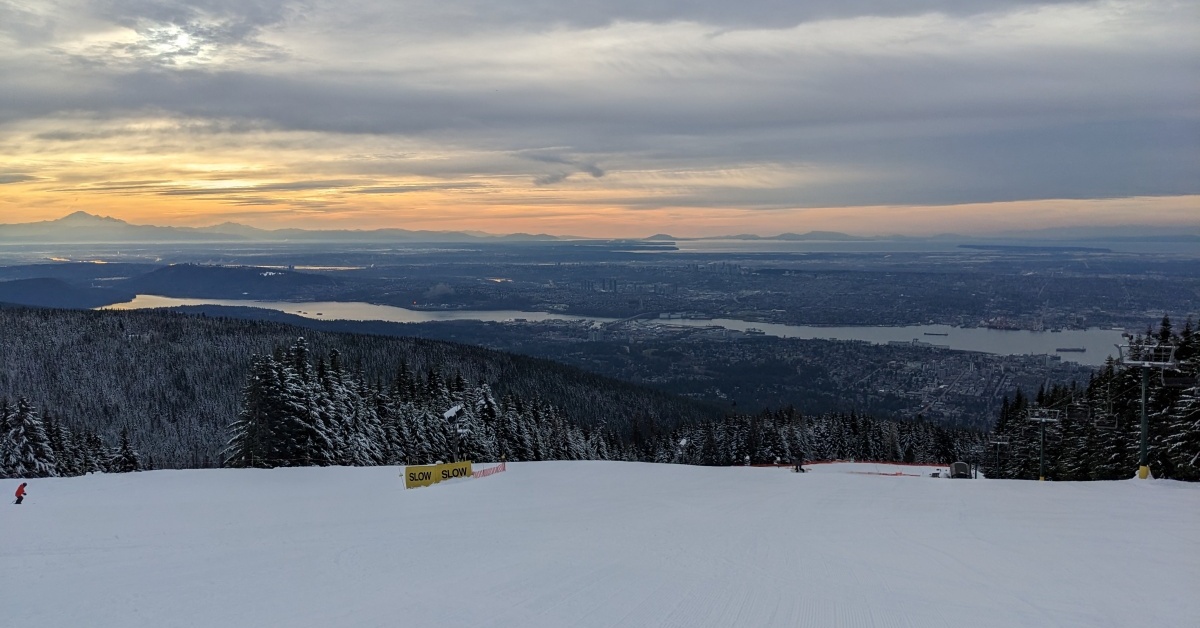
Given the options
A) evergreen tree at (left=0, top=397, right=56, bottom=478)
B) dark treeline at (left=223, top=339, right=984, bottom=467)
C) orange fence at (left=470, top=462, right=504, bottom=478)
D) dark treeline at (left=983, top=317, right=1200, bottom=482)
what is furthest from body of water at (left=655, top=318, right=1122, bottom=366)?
evergreen tree at (left=0, top=397, right=56, bottom=478)

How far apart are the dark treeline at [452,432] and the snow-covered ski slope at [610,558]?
1107 cm

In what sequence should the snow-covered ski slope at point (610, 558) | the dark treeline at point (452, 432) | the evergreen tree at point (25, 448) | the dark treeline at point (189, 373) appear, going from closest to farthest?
1. the snow-covered ski slope at point (610, 558)
2. the dark treeline at point (452, 432)
3. the evergreen tree at point (25, 448)
4. the dark treeline at point (189, 373)

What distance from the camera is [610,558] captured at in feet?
41.3

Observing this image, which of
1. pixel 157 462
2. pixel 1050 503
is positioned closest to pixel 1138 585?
pixel 1050 503

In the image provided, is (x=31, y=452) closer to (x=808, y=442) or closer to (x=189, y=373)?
(x=808, y=442)

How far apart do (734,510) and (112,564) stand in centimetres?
1245

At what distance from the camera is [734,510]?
1809cm

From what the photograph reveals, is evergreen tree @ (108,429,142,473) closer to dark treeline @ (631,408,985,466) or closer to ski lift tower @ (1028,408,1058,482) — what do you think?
dark treeline @ (631,408,985,466)

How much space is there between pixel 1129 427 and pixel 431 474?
26257 mm

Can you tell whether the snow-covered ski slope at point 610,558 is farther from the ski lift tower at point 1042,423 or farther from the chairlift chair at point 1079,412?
the ski lift tower at point 1042,423

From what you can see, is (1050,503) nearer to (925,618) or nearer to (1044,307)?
(925,618)

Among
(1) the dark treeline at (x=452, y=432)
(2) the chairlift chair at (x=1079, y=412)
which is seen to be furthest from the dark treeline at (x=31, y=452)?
(2) the chairlift chair at (x=1079, y=412)

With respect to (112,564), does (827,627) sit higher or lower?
higher

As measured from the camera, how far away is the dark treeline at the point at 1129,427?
23.5 meters
